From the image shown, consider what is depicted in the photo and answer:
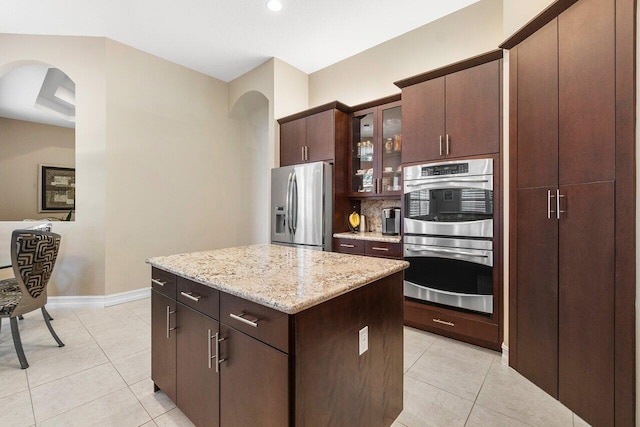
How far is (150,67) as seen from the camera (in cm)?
379

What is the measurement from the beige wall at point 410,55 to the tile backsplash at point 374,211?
1324 millimetres

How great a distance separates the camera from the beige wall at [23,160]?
5379mm

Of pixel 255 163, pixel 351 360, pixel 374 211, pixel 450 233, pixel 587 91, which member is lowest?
pixel 351 360

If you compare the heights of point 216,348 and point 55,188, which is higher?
point 55,188

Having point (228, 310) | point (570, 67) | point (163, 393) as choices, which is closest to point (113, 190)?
point (163, 393)

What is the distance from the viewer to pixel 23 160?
18.1 ft

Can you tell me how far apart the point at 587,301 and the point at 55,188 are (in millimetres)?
8157

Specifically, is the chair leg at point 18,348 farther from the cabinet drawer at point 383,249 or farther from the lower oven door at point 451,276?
the lower oven door at point 451,276

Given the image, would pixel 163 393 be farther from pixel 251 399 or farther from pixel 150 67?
pixel 150 67

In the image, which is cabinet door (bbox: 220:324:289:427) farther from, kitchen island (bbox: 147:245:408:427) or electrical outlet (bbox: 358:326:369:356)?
electrical outlet (bbox: 358:326:369:356)

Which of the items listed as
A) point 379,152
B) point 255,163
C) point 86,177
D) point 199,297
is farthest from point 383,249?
point 86,177

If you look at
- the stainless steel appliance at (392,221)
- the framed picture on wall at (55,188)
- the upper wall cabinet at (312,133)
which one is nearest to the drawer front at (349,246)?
the stainless steel appliance at (392,221)

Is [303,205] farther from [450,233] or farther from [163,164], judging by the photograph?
[163,164]

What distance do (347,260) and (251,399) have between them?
831 mm
